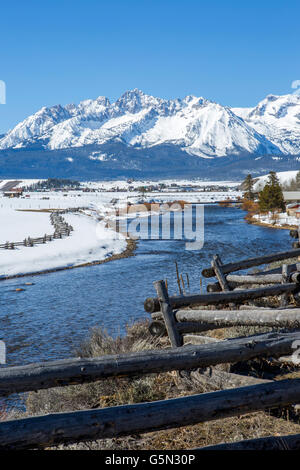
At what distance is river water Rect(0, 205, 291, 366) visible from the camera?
50.5ft

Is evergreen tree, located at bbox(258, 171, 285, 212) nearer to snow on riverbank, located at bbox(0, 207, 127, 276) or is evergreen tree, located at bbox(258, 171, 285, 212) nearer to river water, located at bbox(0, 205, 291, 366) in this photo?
river water, located at bbox(0, 205, 291, 366)

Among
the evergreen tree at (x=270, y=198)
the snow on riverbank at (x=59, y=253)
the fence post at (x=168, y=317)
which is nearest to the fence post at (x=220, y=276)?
the fence post at (x=168, y=317)

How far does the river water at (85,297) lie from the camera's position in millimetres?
15406

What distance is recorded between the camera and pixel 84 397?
7.51 metres

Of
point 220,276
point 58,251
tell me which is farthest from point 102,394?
point 58,251

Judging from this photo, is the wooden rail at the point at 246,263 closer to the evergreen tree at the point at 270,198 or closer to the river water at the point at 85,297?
the river water at the point at 85,297

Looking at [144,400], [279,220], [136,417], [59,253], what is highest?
[136,417]

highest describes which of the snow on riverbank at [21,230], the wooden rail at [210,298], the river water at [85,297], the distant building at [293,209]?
the distant building at [293,209]

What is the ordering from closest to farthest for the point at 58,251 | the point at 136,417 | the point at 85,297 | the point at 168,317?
the point at 136,417, the point at 168,317, the point at 85,297, the point at 58,251

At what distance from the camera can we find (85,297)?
75.8ft

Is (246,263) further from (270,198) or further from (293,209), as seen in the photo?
(293,209)
